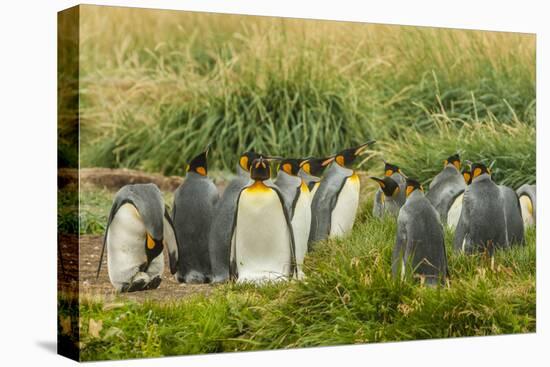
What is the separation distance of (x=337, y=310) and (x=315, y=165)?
3.20 feet

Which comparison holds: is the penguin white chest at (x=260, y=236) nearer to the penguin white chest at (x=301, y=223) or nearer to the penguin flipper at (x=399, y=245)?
the penguin white chest at (x=301, y=223)

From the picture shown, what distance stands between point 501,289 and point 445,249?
1.65ft

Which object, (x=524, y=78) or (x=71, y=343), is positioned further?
(x=524, y=78)

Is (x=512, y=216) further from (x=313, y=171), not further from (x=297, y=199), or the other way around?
(x=297, y=199)

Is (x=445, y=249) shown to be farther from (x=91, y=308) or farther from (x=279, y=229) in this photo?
(x=91, y=308)

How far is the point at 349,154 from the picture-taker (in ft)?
23.0

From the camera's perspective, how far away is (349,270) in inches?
258

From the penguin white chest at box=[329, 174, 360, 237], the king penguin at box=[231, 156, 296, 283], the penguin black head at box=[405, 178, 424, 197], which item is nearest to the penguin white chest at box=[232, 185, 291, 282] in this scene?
the king penguin at box=[231, 156, 296, 283]

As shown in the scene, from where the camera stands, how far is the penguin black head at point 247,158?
666cm

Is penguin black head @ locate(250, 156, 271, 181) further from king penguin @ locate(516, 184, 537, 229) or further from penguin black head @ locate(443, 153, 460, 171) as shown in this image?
king penguin @ locate(516, 184, 537, 229)

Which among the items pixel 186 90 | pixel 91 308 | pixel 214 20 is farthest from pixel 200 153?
pixel 91 308

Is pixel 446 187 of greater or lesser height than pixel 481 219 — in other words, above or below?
above

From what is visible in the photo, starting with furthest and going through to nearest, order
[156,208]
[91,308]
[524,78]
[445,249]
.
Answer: [524,78]
[445,249]
[156,208]
[91,308]

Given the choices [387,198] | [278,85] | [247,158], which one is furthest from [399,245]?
[278,85]
